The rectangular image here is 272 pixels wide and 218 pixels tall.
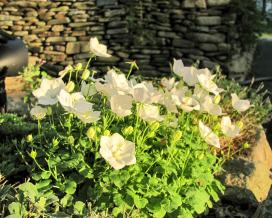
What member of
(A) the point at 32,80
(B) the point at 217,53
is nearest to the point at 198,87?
(A) the point at 32,80

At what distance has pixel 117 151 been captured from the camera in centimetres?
282

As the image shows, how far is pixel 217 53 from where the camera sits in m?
10.1

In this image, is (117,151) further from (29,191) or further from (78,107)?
(29,191)

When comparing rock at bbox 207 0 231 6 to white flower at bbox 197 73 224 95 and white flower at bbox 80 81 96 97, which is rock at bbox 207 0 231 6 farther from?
white flower at bbox 80 81 96 97

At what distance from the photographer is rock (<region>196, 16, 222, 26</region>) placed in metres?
10.0

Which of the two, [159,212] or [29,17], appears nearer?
[159,212]

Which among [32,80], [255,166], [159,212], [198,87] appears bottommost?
[32,80]

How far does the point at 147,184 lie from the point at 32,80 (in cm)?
643

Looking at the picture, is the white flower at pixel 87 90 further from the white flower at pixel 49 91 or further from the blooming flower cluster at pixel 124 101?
the white flower at pixel 49 91

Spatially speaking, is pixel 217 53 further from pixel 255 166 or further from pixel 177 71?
pixel 177 71

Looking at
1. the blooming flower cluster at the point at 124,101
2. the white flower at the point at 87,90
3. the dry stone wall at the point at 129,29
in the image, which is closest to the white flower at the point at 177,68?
the blooming flower cluster at the point at 124,101

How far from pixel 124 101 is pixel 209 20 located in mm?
7445

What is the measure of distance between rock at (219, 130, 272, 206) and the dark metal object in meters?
2.49

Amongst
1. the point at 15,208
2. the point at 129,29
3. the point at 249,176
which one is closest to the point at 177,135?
the point at 15,208
